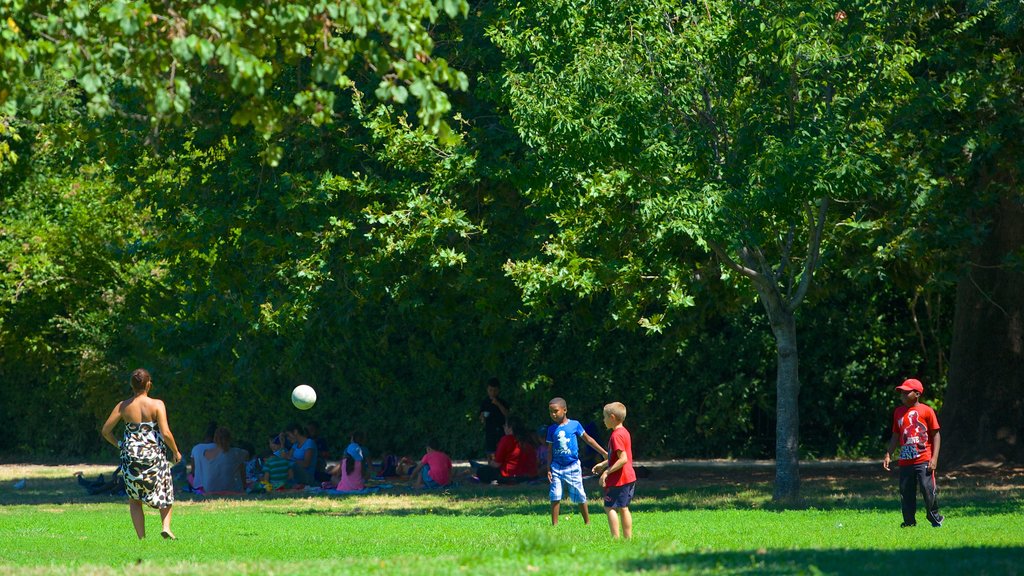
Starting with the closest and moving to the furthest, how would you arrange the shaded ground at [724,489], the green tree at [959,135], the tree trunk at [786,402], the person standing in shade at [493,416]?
the green tree at [959,135] < the tree trunk at [786,402] < the shaded ground at [724,489] < the person standing in shade at [493,416]

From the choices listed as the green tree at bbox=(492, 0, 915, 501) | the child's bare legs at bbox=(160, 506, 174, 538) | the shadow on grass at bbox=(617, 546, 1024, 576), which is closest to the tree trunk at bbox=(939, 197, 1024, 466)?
the green tree at bbox=(492, 0, 915, 501)

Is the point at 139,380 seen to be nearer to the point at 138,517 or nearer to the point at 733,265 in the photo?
the point at 138,517

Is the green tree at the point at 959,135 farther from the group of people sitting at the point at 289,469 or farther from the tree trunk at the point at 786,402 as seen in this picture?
the group of people sitting at the point at 289,469

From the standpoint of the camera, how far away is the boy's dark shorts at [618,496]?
12078 mm

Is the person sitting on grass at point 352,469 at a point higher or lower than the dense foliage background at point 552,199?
lower

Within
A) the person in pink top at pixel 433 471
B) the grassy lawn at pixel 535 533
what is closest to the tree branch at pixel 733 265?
the grassy lawn at pixel 535 533

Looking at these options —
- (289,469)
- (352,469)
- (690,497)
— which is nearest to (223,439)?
(289,469)

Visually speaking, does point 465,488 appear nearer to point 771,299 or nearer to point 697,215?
point 771,299

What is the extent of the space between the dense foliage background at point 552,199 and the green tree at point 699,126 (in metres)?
0.04

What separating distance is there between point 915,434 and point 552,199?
5.05m

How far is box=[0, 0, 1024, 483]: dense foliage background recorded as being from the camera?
14.1 m

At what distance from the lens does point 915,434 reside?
1311cm

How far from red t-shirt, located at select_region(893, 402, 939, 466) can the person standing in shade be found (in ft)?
31.6

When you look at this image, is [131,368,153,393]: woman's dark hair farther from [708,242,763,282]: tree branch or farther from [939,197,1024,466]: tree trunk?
[939,197,1024,466]: tree trunk
